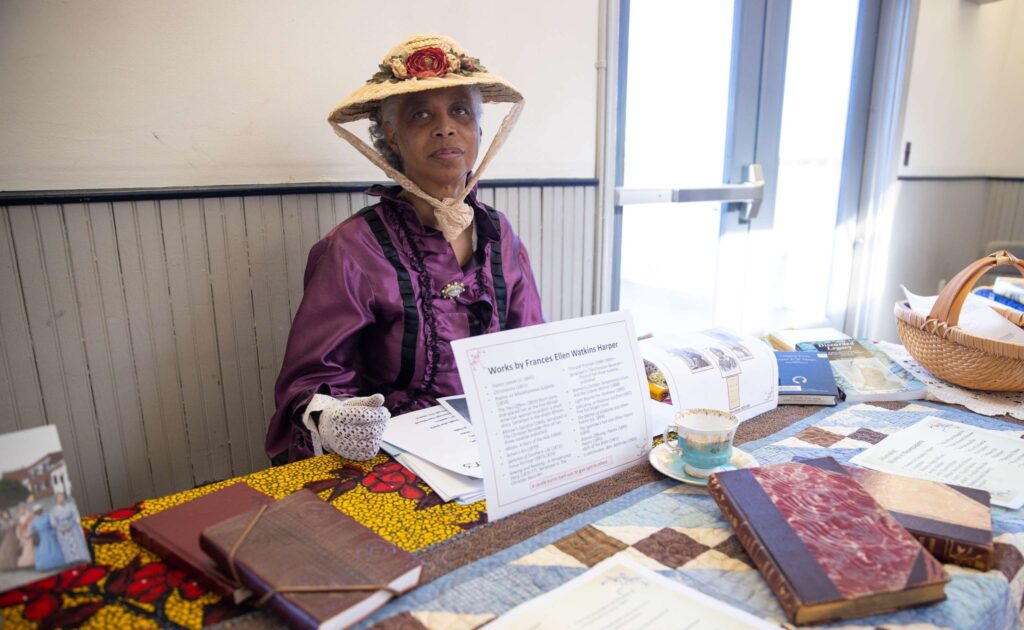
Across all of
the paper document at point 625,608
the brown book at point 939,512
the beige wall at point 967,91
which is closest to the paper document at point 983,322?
the brown book at point 939,512

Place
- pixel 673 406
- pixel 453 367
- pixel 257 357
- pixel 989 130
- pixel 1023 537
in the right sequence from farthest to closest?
pixel 989 130
pixel 257 357
pixel 453 367
pixel 673 406
pixel 1023 537

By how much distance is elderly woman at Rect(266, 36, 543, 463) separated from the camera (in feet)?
3.70

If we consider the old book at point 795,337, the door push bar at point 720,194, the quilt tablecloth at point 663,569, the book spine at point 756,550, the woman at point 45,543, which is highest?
the door push bar at point 720,194

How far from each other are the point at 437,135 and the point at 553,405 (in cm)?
67

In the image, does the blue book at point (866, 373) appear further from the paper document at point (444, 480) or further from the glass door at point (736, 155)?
the glass door at point (736, 155)

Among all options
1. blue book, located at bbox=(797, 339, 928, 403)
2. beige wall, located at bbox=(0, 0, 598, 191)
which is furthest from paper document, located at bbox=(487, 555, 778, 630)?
beige wall, located at bbox=(0, 0, 598, 191)

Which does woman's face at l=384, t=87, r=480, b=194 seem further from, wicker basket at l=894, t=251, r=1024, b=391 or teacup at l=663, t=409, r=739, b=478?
wicker basket at l=894, t=251, r=1024, b=391

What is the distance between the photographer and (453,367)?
127 centimetres

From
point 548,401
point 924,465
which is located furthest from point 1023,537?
point 548,401

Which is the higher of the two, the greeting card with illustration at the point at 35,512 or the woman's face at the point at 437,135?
the woman's face at the point at 437,135

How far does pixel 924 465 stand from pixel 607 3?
160 cm

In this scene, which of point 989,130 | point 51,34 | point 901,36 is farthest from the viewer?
point 989,130

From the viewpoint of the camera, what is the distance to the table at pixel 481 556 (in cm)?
58

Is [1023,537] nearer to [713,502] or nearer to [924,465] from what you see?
[924,465]
